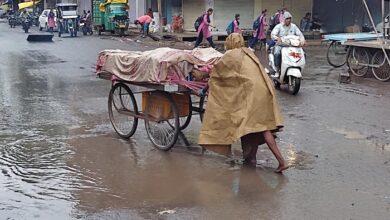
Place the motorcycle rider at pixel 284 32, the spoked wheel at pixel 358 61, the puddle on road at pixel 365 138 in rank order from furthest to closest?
the spoked wheel at pixel 358 61
the motorcycle rider at pixel 284 32
the puddle on road at pixel 365 138

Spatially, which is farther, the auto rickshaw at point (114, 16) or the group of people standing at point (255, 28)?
the auto rickshaw at point (114, 16)

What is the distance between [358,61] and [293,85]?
336cm

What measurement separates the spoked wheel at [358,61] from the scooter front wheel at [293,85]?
3.08m

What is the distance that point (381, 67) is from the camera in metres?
13.4

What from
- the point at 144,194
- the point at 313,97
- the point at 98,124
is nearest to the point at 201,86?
the point at 144,194

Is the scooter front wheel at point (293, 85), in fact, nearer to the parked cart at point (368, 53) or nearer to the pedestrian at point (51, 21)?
the parked cart at point (368, 53)

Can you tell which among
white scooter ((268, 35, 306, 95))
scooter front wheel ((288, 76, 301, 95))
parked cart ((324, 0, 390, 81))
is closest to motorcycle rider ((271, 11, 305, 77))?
white scooter ((268, 35, 306, 95))

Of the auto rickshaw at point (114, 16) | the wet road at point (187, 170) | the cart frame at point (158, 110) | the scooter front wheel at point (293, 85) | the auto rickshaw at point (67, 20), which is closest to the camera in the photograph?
the wet road at point (187, 170)

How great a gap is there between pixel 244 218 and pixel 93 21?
3443cm

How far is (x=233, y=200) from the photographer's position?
5.42 m

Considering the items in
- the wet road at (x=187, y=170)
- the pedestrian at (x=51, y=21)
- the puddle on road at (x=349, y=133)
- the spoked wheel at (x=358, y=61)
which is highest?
the pedestrian at (x=51, y=21)

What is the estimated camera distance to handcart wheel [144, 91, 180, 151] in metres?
7.14

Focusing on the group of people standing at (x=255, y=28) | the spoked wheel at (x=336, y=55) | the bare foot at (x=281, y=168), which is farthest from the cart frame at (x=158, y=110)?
the group of people standing at (x=255, y=28)

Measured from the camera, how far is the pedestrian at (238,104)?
6156mm
